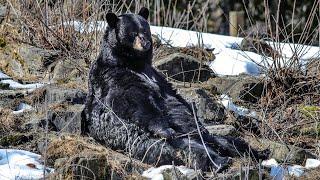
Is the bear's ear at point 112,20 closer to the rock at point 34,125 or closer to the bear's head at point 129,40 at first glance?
the bear's head at point 129,40

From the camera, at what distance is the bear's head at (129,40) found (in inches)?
317

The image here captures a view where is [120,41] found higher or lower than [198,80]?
higher

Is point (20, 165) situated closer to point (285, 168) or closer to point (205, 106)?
point (285, 168)

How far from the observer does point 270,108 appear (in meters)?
9.85

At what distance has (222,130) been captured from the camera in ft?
27.5

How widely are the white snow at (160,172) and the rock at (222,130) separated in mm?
1420

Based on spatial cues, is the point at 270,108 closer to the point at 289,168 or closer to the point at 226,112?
the point at 226,112

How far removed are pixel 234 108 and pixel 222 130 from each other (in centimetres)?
140

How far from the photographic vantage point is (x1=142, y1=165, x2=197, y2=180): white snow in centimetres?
659

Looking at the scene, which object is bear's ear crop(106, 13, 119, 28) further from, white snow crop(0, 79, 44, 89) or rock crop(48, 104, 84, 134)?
white snow crop(0, 79, 44, 89)

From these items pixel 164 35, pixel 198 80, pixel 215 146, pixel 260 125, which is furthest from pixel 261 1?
pixel 215 146

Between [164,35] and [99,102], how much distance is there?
193 inches

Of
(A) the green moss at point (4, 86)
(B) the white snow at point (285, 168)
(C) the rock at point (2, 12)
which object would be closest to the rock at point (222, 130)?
(B) the white snow at point (285, 168)

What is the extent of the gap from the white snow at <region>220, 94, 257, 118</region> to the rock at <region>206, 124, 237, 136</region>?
1076 mm
